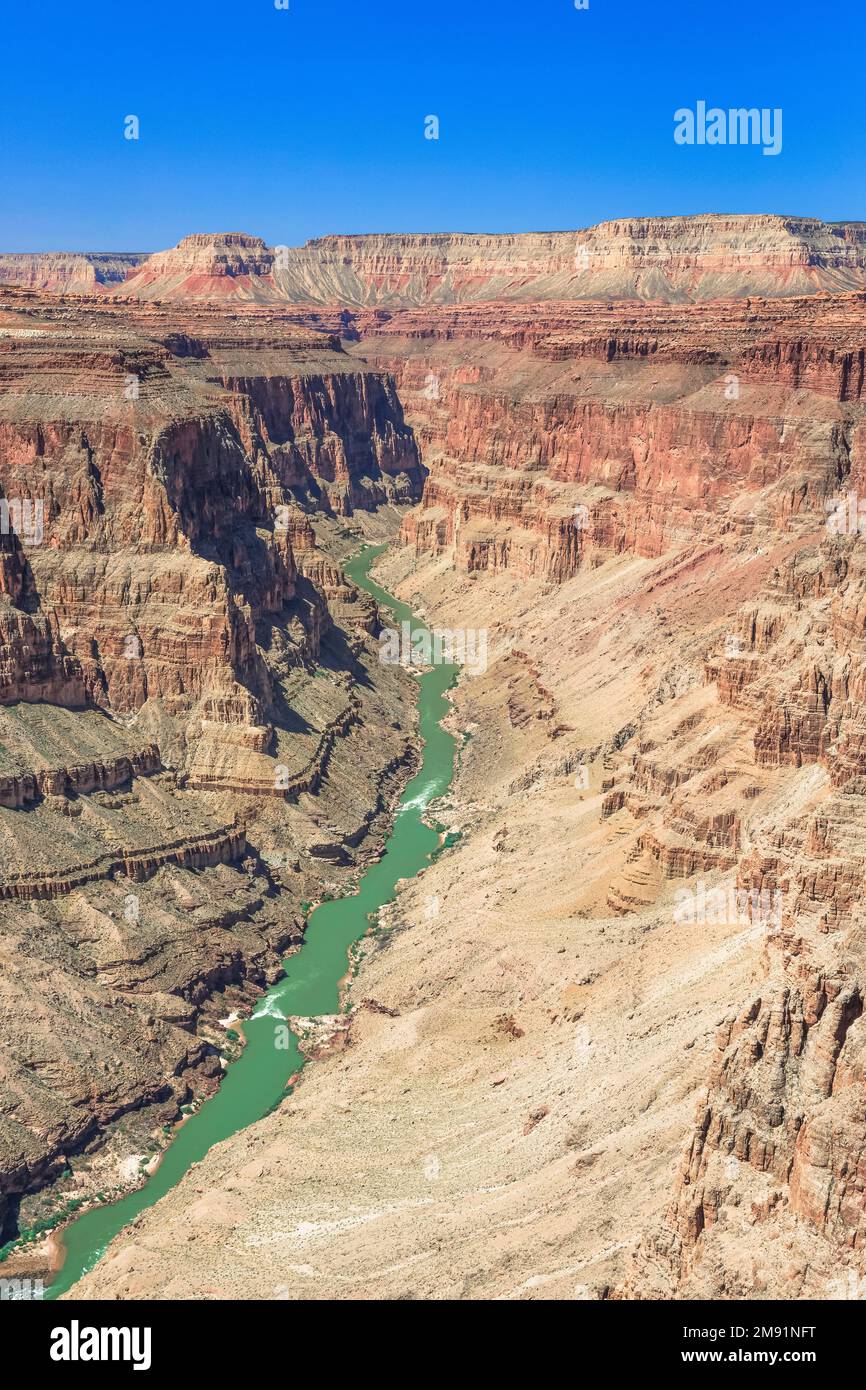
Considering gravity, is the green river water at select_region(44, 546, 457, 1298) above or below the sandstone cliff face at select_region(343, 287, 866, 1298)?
below

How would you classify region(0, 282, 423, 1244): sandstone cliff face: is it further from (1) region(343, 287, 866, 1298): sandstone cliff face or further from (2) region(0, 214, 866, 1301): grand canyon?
(1) region(343, 287, 866, 1298): sandstone cliff face

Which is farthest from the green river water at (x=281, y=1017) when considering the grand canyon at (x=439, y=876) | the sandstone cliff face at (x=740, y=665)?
the sandstone cliff face at (x=740, y=665)

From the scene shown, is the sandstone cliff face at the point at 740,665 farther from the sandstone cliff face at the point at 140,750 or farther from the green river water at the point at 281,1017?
the sandstone cliff face at the point at 140,750

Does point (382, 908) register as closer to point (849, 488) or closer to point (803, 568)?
point (803, 568)

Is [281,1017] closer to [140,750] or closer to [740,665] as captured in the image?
[140,750]

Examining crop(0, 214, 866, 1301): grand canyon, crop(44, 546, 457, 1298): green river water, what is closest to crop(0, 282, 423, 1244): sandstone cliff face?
crop(0, 214, 866, 1301): grand canyon
